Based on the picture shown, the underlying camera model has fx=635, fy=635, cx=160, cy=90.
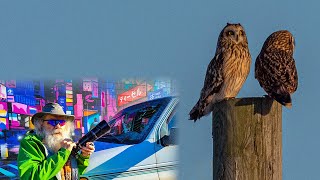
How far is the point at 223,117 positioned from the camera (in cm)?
208

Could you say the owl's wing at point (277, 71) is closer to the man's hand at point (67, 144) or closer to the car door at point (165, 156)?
the man's hand at point (67, 144)

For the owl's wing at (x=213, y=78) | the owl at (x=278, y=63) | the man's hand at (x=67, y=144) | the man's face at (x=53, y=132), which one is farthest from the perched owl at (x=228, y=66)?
the man's face at (x=53, y=132)

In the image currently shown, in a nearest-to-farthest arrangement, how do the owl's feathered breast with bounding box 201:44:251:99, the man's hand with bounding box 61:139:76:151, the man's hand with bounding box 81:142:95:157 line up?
1. the man's hand with bounding box 61:139:76:151
2. the man's hand with bounding box 81:142:95:157
3. the owl's feathered breast with bounding box 201:44:251:99

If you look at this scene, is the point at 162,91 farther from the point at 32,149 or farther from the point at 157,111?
the point at 32,149

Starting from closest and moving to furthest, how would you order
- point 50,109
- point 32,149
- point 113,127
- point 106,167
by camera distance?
point 32,149 → point 50,109 → point 106,167 → point 113,127

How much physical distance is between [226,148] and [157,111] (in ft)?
26.2

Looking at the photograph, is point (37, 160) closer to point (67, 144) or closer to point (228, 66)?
point (67, 144)

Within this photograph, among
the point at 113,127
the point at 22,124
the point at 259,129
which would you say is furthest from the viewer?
the point at 22,124

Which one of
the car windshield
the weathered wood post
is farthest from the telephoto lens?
the car windshield

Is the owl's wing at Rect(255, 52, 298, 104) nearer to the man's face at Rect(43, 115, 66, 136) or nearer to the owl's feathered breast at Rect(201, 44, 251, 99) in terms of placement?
the owl's feathered breast at Rect(201, 44, 251, 99)

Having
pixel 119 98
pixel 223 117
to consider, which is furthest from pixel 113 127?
pixel 223 117

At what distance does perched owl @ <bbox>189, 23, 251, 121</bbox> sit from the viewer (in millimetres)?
3963

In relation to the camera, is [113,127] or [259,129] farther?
[113,127]

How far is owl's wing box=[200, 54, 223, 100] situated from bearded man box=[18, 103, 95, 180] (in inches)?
31.6
